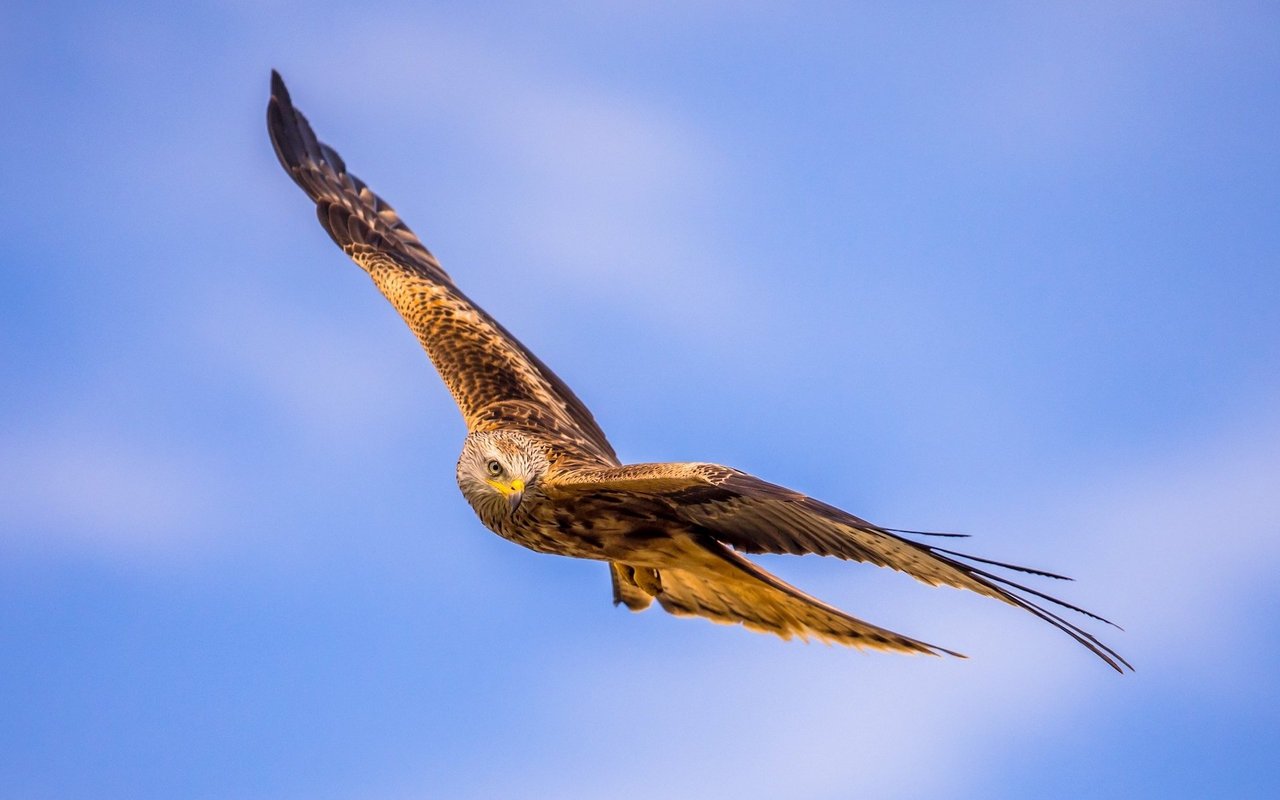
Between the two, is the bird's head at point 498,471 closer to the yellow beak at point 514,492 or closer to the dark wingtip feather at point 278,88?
the yellow beak at point 514,492

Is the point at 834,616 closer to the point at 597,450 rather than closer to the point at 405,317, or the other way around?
the point at 597,450

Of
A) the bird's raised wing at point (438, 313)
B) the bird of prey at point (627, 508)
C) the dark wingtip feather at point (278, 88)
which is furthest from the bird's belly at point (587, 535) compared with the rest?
the dark wingtip feather at point (278, 88)

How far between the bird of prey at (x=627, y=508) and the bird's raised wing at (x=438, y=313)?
1 cm

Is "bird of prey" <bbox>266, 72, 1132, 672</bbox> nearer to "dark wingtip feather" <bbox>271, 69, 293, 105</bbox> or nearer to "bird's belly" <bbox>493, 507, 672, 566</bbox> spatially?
"bird's belly" <bbox>493, 507, 672, 566</bbox>

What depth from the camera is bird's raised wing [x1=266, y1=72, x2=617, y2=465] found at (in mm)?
10516

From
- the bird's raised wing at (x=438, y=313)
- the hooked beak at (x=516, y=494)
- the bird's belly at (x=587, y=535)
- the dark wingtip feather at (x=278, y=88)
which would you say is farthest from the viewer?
the dark wingtip feather at (x=278, y=88)

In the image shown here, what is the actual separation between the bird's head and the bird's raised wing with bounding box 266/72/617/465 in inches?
22.4

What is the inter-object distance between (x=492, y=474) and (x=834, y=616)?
193cm

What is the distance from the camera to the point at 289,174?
13250mm

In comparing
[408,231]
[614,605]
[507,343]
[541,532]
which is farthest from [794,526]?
[408,231]

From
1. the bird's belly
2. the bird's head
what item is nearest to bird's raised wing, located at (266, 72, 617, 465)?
the bird's head

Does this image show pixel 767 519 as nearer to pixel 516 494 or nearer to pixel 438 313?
pixel 516 494

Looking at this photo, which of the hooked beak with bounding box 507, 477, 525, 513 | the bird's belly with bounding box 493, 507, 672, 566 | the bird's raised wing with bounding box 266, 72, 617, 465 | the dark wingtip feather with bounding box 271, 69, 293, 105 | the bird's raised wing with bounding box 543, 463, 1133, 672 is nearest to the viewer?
the bird's raised wing with bounding box 543, 463, 1133, 672

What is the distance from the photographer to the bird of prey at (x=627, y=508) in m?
7.48
